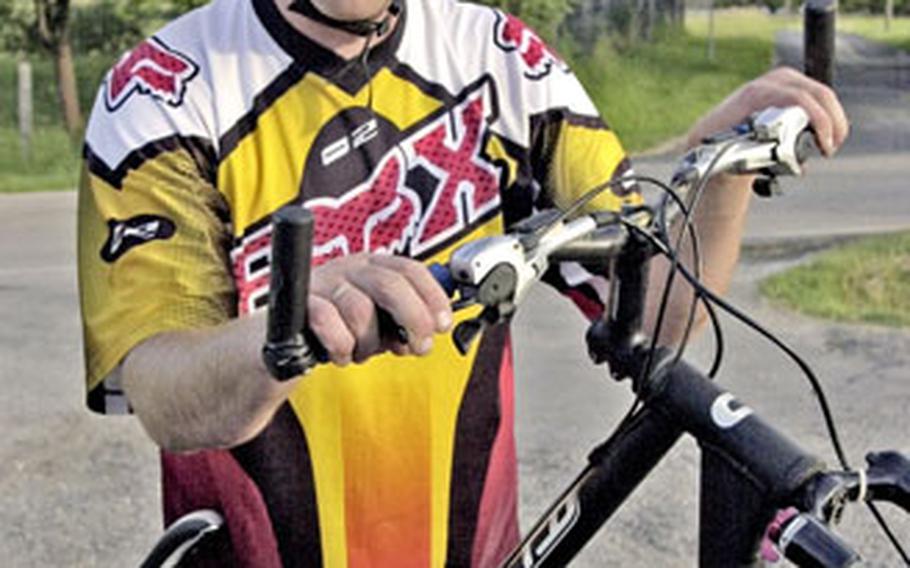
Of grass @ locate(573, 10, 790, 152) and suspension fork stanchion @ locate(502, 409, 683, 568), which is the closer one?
suspension fork stanchion @ locate(502, 409, 683, 568)

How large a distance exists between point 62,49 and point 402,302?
47.0ft

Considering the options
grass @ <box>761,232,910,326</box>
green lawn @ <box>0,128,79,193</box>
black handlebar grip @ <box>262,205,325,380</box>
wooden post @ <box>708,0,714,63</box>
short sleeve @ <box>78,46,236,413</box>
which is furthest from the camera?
wooden post @ <box>708,0,714,63</box>

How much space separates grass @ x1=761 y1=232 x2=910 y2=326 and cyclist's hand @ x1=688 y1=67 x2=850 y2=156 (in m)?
6.13

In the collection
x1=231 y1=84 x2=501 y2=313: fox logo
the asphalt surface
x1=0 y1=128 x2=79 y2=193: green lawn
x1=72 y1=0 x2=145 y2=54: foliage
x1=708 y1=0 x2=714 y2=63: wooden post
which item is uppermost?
x1=231 y1=84 x2=501 y2=313: fox logo

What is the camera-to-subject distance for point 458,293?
49.6 inches

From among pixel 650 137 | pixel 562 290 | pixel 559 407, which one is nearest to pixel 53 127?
pixel 650 137

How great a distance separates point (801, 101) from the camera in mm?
1582

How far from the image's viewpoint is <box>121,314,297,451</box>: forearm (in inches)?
58.7

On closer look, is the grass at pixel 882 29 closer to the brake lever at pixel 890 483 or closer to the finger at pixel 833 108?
the finger at pixel 833 108

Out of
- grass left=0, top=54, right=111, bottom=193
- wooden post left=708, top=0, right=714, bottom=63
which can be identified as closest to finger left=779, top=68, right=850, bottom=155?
grass left=0, top=54, right=111, bottom=193

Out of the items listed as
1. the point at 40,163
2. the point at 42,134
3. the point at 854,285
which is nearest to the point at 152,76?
the point at 854,285

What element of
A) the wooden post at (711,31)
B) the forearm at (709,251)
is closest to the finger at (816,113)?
the forearm at (709,251)

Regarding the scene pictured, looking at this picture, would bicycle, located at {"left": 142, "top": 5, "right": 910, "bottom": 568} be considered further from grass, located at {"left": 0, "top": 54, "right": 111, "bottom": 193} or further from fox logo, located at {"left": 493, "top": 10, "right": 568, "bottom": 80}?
grass, located at {"left": 0, "top": 54, "right": 111, "bottom": 193}

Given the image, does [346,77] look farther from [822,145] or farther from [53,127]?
[53,127]
